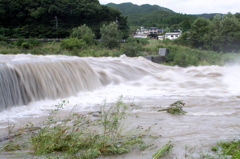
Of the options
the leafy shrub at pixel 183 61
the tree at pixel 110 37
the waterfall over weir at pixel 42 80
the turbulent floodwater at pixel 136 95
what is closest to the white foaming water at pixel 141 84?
the turbulent floodwater at pixel 136 95

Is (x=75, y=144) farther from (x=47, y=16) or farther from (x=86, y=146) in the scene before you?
(x=47, y=16)

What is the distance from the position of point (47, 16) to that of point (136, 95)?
189 ft

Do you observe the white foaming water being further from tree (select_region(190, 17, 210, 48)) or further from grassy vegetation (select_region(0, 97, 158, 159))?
tree (select_region(190, 17, 210, 48))

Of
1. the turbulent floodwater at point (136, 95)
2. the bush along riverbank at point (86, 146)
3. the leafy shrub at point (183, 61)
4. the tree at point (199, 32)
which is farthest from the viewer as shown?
the tree at point (199, 32)

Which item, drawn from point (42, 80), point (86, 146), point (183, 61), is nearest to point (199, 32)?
point (183, 61)

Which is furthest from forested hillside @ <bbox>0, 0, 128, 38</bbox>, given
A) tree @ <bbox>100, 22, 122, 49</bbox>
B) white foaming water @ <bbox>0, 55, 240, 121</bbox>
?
white foaming water @ <bbox>0, 55, 240, 121</bbox>

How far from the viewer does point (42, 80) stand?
27.9ft

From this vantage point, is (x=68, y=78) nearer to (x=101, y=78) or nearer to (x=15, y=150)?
(x=101, y=78)

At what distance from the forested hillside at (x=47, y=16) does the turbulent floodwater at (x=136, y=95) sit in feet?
149

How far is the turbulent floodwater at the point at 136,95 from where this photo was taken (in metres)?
4.96

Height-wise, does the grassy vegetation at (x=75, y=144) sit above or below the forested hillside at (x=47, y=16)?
below

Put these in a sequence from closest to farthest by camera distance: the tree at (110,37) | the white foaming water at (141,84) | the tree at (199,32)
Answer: the white foaming water at (141,84) → the tree at (110,37) → the tree at (199,32)

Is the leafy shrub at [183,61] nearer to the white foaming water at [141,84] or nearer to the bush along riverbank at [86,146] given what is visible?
the white foaming water at [141,84]

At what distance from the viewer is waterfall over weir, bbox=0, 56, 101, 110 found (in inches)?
291
